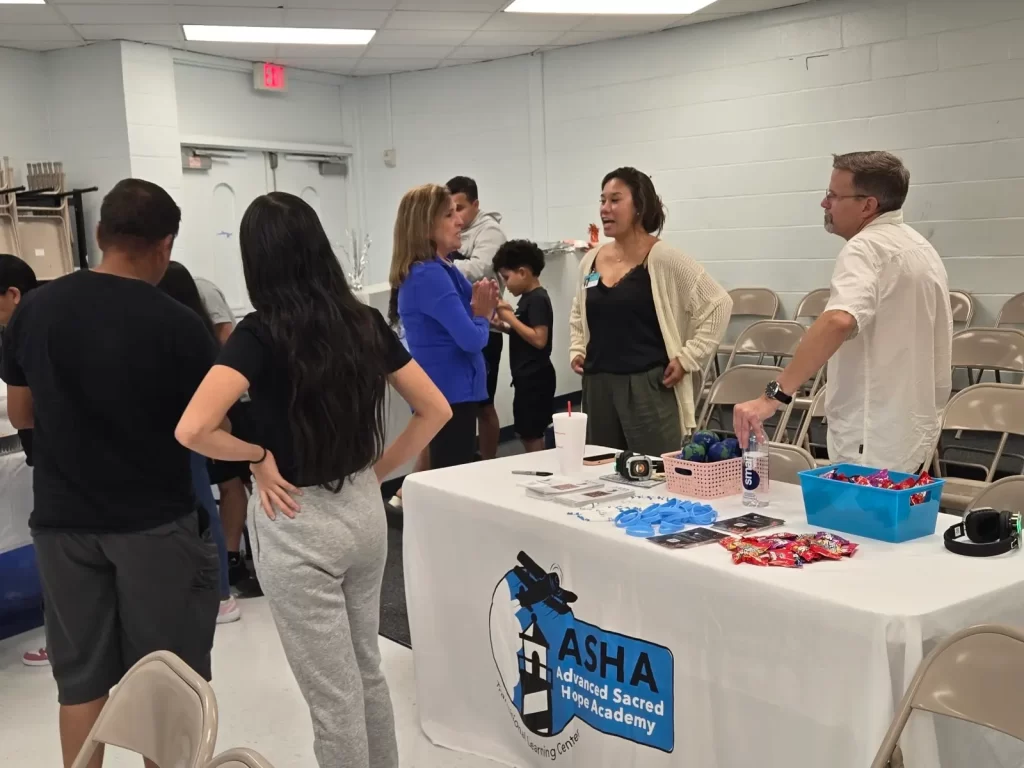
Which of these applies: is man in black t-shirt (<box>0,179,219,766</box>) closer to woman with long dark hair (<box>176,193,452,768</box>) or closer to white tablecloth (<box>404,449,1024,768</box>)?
woman with long dark hair (<box>176,193,452,768</box>)

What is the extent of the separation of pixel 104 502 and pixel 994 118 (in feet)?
16.4

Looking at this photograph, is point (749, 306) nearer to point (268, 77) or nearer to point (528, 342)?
point (528, 342)

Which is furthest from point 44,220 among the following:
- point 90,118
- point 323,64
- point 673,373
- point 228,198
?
point 673,373

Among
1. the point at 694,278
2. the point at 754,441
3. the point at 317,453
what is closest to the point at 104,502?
the point at 317,453

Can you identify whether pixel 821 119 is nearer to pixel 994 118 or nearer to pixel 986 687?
pixel 994 118

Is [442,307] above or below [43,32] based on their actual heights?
below

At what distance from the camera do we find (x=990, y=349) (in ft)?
15.2

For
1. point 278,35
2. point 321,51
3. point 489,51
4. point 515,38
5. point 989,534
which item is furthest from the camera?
point 489,51

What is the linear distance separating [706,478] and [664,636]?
429mm

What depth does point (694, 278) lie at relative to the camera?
10.3 ft

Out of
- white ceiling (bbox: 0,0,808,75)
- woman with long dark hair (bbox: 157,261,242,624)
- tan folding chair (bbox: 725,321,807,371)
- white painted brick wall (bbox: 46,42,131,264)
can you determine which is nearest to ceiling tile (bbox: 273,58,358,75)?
white ceiling (bbox: 0,0,808,75)

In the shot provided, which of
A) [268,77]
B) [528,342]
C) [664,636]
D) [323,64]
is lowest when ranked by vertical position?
[664,636]

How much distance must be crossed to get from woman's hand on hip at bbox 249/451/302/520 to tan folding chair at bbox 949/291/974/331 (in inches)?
177

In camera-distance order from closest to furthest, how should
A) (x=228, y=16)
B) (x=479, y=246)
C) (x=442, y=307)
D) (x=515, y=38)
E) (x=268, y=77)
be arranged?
1. (x=442, y=307)
2. (x=479, y=246)
3. (x=228, y=16)
4. (x=515, y=38)
5. (x=268, y=77)
